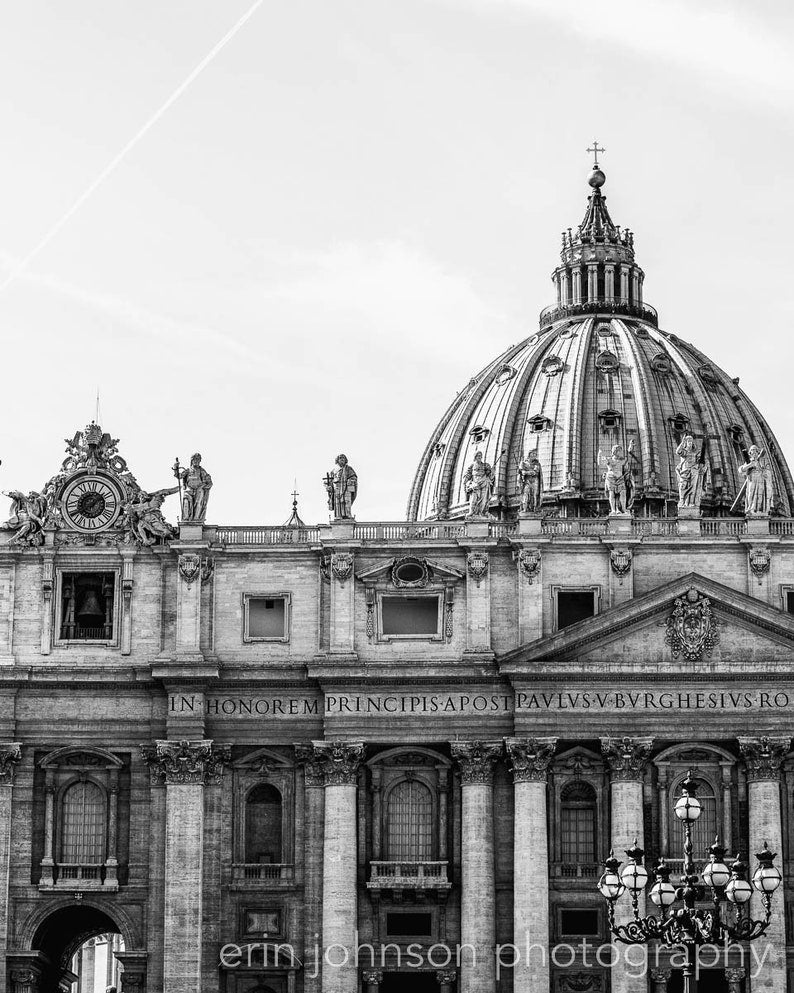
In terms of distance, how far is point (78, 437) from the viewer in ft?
300

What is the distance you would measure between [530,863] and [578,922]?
2812mm

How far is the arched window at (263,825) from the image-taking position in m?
88.4

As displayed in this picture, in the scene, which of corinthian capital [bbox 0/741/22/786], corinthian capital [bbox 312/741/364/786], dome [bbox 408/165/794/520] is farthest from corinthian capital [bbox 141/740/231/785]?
dome [bbox 408/165/794/520]

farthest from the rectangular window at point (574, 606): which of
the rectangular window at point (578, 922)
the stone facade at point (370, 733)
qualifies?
the rectangular window at point (578, 922)

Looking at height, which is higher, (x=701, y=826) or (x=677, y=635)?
(x=677, y=635)

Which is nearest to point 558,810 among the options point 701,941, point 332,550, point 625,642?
point 625,642

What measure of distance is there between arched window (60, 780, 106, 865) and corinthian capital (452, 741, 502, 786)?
12.5 metres

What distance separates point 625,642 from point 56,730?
19.8 meters

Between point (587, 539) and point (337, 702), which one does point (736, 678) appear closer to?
point (587, 539)

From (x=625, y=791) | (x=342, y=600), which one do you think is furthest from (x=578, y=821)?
(x=342, y=600)

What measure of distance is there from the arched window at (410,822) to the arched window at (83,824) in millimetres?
9953

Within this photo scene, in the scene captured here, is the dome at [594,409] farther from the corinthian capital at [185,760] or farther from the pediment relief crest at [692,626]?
the corinthian capital at [185,760]

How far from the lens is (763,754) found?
87.1 m

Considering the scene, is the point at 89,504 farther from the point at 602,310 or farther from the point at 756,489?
the point at 602,310
